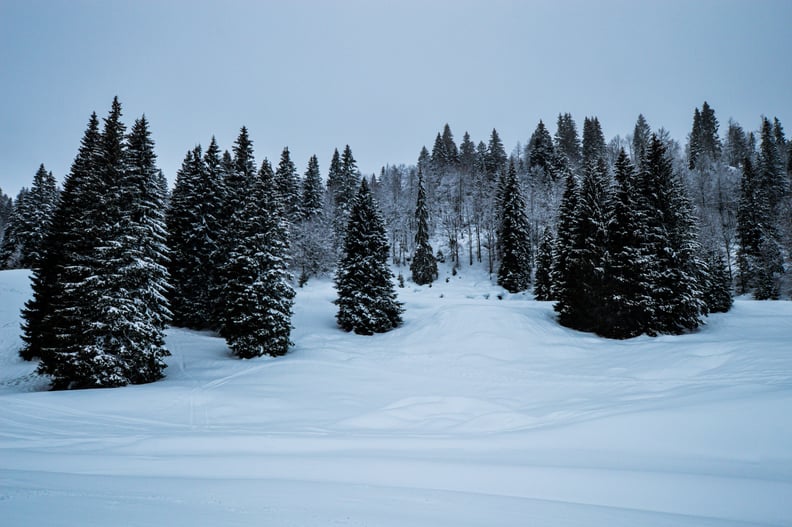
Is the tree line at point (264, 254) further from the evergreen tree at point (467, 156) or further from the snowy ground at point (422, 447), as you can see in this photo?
the evergreen tree at point (467, 156)

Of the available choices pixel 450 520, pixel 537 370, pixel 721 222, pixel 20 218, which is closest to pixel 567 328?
pixel 537 370

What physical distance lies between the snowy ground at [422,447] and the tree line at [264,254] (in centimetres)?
417

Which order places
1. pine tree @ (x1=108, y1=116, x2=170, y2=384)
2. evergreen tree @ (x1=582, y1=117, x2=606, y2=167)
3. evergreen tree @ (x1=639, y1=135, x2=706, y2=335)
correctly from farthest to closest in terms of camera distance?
evergreen tree @ (x1=582, y1=117, x2=606, y2=167) → evergreen tree @ (x1=639, y1=135, x2=706, y2=335) → pine tree @ (x1=108, y1=116, x2=170, y2=384)

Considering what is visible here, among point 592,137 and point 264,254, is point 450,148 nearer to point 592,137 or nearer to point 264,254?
point 592,137

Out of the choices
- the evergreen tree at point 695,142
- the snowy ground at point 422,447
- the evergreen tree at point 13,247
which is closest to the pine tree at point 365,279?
the snowy ground at point 422,447

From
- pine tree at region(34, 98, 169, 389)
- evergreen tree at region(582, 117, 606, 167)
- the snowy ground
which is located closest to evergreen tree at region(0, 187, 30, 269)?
pine tree at region(34, 98, 169, 389)

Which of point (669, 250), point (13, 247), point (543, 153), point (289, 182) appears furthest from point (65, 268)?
point (543, 153)

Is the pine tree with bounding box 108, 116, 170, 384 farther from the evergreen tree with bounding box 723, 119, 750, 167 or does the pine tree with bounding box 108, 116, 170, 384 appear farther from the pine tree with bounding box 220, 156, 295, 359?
the evergreen tree with bounding box 723, 119, 750, 167

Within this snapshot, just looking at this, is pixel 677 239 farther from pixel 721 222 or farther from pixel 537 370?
pixel 721 222

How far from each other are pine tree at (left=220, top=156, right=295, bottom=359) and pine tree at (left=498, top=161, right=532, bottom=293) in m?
30.8

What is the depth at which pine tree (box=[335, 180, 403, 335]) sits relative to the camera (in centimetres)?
2662

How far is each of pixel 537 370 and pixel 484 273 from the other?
39735mm

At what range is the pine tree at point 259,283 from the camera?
20531 mm

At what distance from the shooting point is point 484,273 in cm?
5438
